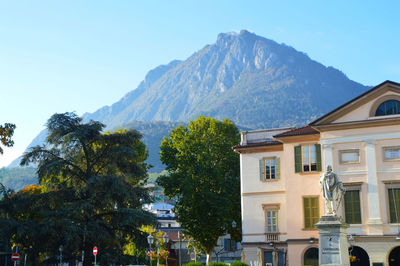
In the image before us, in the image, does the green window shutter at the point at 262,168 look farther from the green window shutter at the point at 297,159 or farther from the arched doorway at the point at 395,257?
the arched doorway at the point at 395,257

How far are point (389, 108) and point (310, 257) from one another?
11.8 meters

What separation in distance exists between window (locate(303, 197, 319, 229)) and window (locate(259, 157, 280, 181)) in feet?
12.2

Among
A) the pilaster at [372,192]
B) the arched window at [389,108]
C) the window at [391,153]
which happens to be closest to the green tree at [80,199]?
the pilaster at [372,192]

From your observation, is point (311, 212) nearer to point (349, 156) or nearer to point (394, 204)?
point (349, 156)

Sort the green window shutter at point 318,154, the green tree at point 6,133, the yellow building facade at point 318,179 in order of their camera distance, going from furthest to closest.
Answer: the green window shutter at point 318,154 → the yellow building facade at point 318,179 → the green tree at point 6,133

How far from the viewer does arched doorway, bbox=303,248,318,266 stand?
118ft

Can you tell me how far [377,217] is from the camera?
109 ft

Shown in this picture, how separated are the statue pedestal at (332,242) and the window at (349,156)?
1302 cm

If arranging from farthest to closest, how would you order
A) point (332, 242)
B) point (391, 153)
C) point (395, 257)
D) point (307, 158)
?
point (307, 158) → point (391, 153) → point (395, 257) → point (332, 242)

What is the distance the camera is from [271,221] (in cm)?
3897

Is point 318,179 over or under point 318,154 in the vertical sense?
under

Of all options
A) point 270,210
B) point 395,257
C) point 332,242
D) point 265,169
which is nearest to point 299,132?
point 265,169

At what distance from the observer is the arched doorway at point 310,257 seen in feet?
118

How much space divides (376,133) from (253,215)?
444 inches
